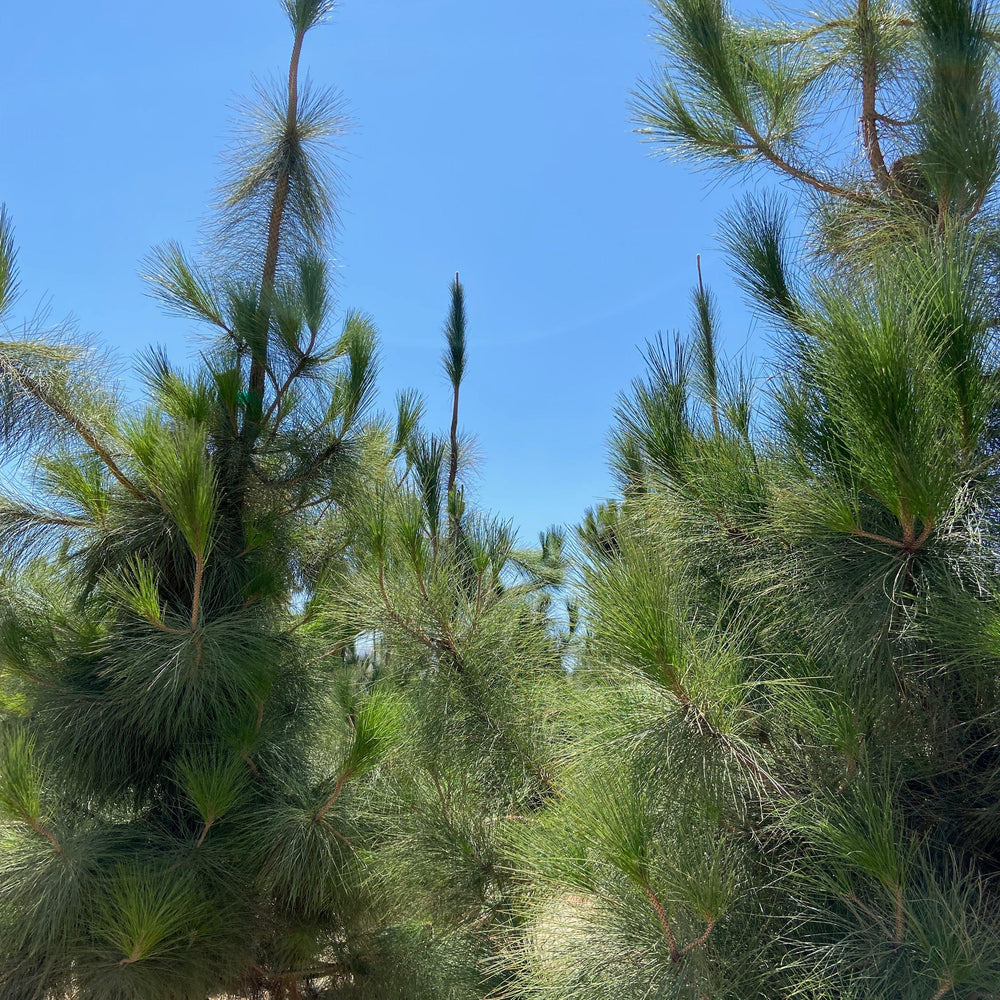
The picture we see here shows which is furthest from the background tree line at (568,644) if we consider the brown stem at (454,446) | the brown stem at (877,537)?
the brown stem at (454,446)

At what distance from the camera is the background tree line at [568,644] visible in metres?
1.36

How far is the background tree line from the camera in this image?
1.36 meters


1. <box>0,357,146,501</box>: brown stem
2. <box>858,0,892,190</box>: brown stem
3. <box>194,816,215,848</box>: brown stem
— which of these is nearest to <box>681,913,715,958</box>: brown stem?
<box>194,816,215,848</box>: brown stem

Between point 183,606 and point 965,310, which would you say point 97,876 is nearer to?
point 183,606

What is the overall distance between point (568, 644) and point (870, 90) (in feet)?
5.71

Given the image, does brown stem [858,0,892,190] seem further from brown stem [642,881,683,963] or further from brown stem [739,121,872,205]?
brown stem [642,881,683,963]

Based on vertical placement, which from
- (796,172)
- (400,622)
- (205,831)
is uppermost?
(796,172)

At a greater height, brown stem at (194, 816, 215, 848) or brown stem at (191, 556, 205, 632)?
brown stem at (191, 556, 205, 632)

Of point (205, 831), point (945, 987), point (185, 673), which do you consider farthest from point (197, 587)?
point (945, 987)

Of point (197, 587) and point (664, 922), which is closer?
point (664, 922)

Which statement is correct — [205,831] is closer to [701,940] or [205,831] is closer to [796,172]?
[701,940]

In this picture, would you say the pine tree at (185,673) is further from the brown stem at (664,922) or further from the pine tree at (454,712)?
the brown stem at (664,922)

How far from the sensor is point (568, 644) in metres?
2.19

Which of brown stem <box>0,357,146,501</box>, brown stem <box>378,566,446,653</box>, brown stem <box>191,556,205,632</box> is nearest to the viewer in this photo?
brown stem <box>378,566,446,653</box>
